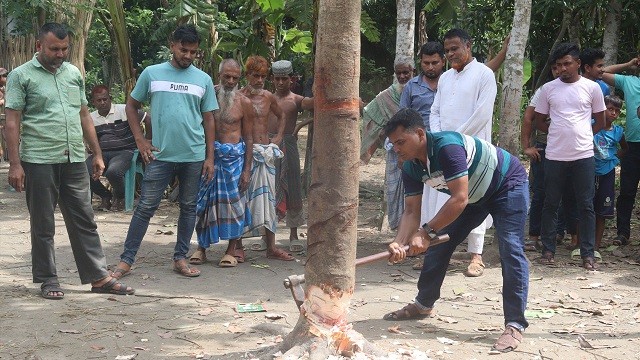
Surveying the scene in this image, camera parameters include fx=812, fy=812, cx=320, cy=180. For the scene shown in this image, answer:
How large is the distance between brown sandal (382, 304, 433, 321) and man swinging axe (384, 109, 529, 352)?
8 cm

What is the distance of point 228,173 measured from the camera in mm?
7301

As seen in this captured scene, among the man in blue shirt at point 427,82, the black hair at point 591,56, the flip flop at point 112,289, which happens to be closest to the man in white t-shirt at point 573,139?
the black hair at point 591,56

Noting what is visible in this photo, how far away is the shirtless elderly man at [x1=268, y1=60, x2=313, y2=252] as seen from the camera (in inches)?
324

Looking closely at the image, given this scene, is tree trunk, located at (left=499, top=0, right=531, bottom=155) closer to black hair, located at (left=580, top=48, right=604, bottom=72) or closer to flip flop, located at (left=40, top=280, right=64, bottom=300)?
black hair, located at (left=580, top=48, right=604, bottom=72)

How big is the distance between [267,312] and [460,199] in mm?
1810

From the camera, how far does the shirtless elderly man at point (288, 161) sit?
8.23 meters

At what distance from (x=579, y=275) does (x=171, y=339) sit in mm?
3730

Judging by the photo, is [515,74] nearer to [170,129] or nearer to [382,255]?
[170,129]

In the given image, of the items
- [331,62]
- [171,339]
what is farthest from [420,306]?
[331,62]

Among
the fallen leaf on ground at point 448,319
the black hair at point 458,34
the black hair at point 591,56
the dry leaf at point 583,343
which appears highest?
the black hair at point 458,34

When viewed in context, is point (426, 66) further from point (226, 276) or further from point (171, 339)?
point (171, 339)

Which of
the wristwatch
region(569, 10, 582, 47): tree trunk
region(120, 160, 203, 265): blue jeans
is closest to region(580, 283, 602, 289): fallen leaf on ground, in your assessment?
the wristwatch

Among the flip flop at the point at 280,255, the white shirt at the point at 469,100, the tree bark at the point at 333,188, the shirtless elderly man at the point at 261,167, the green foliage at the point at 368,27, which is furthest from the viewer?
the green foliage at the point at 368,27

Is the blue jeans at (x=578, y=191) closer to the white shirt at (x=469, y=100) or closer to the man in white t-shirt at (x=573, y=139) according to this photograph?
the man in white t-shirt at (x=573, y=139)
